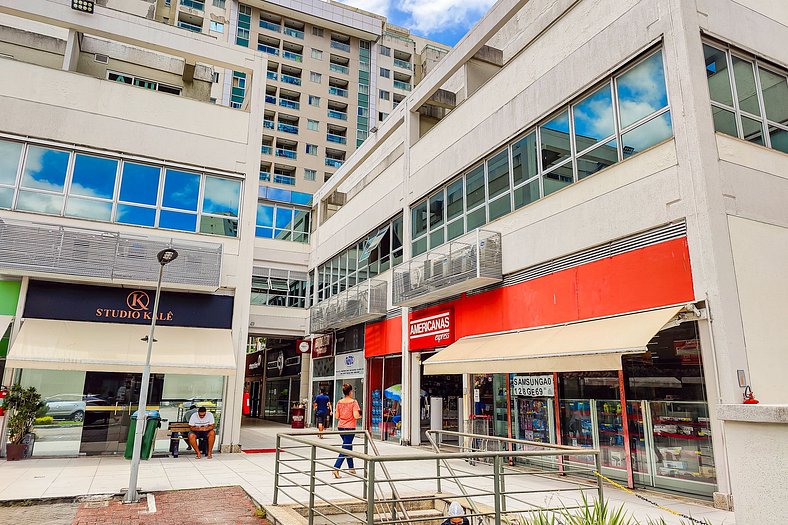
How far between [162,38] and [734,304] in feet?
54.9

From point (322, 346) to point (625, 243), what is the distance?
60.4ft

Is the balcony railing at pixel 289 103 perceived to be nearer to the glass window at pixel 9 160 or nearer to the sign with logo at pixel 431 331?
the glass window at pixel 9 160

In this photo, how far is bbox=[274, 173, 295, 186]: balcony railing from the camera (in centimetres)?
4756

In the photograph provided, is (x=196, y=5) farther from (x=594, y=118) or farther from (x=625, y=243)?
(x=625, y=243)

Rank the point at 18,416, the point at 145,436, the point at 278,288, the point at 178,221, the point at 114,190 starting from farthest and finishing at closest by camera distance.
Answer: the point at 278,288
the point at 178,221
the point at 114,190
the point at 18,416
the point at 145,436

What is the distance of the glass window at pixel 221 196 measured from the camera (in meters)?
16.8

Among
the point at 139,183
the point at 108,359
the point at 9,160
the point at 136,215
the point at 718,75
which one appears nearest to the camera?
the point at 718,75

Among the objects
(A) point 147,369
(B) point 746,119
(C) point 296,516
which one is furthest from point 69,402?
(B) point 746,119

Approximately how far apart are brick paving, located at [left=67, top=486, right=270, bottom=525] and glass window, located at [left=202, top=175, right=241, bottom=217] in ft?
31.1

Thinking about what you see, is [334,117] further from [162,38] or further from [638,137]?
[638,137]

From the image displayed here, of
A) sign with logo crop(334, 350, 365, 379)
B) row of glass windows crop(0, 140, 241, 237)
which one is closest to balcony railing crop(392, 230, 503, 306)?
sign with logo crop(334, 350, 365, 379)

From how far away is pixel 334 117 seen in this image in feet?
170

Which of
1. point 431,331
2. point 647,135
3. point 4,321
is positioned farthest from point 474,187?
point 4,321

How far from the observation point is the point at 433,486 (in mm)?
10406
